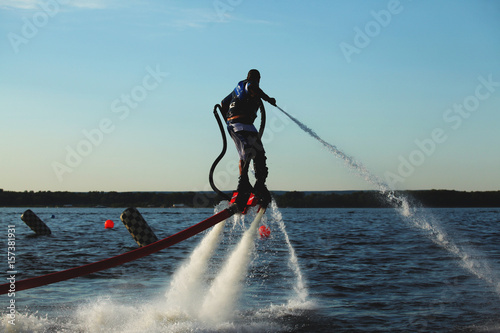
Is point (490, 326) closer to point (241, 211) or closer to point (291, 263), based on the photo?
point (241, 211)

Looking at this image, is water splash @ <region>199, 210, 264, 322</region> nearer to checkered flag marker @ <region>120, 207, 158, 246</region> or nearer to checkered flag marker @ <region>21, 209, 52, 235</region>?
checkered flag marker @ <region>120, 207, 158, 246</region>

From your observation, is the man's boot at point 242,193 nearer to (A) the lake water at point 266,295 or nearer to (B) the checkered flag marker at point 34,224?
(A) the lake water at point 266,295

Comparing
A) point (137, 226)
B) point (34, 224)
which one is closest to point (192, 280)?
point (137, 226)

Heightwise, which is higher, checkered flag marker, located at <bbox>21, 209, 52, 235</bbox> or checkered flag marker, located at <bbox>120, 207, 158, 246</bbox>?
checkered flag marker, located at <bbox>120, 207, 158, 246</bbox>

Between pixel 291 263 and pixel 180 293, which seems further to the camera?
pixel 291 263

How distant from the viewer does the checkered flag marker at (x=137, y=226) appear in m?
24.4

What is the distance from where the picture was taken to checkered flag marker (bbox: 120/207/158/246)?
80.1ft

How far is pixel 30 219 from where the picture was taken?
1537 inches

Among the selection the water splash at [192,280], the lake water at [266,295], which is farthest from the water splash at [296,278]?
the water splash at [192,280]

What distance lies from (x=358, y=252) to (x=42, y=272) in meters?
14.8

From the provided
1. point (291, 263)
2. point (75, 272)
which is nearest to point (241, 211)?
point (75, 272)

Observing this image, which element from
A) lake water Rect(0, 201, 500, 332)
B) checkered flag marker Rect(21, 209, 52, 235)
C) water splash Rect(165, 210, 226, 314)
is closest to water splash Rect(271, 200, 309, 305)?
lake water Rect(0, 201, 500, 332)

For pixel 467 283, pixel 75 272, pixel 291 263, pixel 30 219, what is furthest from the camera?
pixel 30 219

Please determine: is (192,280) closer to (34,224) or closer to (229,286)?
(229,286)
